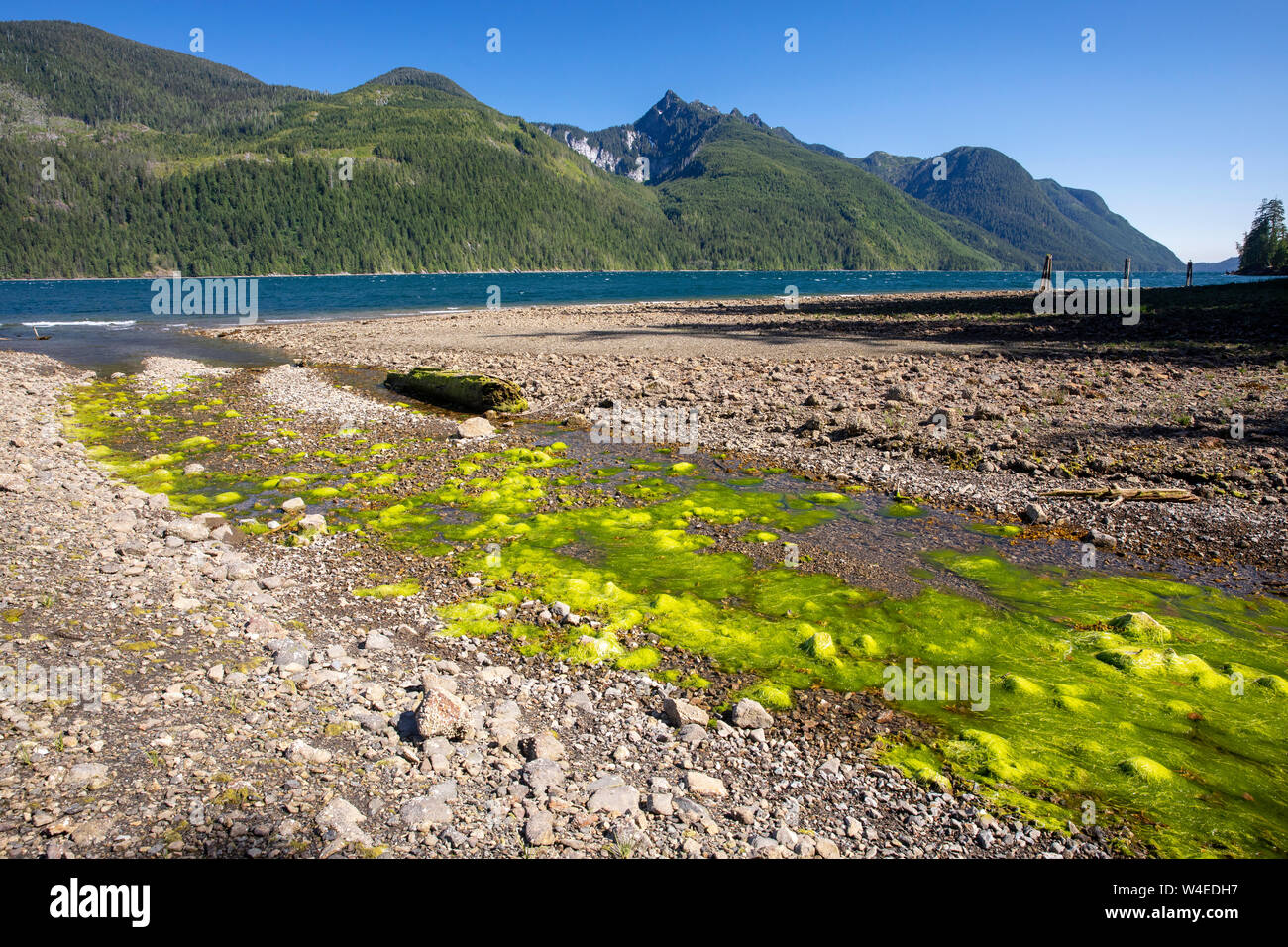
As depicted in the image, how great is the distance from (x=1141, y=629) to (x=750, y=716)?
180 inches

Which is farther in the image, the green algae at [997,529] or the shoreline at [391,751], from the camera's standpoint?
the green algae at [997,529]

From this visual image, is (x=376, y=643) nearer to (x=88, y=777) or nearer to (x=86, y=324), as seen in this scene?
(x=88, y=777)

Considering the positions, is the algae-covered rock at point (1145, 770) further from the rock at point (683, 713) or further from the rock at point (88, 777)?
the rock at point (88, 777)

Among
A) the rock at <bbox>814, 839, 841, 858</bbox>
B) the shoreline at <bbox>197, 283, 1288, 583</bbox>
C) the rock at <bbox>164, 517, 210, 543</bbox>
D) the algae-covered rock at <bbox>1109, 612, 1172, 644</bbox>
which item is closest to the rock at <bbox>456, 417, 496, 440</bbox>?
the shoreline at <bbox>197, 283, 1288, 583</bbox>

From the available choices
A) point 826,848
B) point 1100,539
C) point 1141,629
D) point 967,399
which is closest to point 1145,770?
point 1141,629

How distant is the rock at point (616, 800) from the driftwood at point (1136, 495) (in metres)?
9.47

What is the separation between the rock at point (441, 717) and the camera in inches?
187

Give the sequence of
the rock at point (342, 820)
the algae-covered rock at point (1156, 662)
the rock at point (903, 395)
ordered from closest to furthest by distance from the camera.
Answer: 1. the rock at point (342, 820)
2. the algae-covered rock at point (1156, 662)
3. the rock at point (903, 395)

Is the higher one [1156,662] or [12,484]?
[12,484]

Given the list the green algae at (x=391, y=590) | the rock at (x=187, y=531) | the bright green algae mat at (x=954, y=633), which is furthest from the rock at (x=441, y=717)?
the rock at (x=187, y=531)

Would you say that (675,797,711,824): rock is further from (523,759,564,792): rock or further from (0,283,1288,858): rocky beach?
(523,759,564,792): rock

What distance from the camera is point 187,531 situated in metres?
8.67

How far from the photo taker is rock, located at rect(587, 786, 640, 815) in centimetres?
416
